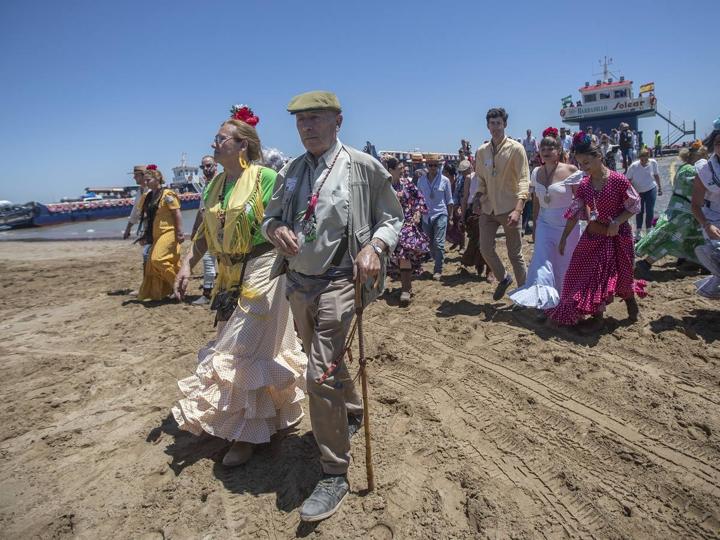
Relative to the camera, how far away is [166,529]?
2.71 metres

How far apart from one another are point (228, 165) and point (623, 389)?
3.34 metres

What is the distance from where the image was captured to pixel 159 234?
7.78 m

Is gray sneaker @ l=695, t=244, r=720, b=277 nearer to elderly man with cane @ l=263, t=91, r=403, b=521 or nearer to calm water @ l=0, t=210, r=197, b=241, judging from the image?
elderly man with cane @ l=263, t=91, r=403, b=521

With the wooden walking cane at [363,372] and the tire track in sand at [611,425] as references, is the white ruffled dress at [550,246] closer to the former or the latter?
the tire track in sand at [611,425]

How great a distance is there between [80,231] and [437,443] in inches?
1018

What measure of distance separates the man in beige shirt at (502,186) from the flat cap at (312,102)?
345 centimetres

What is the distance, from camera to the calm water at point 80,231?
21344mm

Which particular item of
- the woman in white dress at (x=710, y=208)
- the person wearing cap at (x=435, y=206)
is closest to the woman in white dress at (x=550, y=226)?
the woman in white dress at (x=710, y=208)

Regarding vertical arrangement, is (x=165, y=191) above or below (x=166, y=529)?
above

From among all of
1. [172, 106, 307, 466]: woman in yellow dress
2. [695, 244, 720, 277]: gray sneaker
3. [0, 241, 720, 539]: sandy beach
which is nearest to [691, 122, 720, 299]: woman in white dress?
[695, 244, 720, 277]: gray sneaker

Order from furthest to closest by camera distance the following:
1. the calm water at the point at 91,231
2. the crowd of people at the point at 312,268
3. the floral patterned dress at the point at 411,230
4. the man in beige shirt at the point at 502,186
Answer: the calm water at the point at 91,231
the floral patterned dress at the point at 411,230
the man in beige shirt at the point at 502,186
the crowd of people at the point at 312,268

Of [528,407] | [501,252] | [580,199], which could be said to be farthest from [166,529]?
[501,252]

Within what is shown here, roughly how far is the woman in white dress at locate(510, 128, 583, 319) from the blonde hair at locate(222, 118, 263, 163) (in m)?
3.26

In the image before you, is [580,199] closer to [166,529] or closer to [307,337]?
[307,337]
